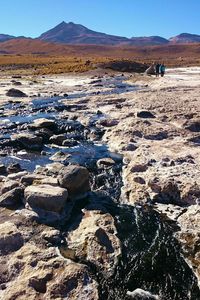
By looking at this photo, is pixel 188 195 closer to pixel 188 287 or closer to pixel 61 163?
pixel 188 287

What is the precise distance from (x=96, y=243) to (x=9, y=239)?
312 cm

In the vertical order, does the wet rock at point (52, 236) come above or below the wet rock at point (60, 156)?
above

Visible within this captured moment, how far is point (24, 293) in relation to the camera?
12.1 meters

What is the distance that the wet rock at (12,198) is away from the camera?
18.0 metres

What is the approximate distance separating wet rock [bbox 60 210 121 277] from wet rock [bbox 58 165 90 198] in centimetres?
226

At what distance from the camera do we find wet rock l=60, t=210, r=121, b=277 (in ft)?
47.2

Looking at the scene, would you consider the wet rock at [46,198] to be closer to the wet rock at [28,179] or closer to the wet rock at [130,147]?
the wet rock at [28,179]

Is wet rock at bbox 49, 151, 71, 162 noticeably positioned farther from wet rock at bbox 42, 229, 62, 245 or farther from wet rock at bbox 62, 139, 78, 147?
wet rock at bbox 42, 229, 62, 245

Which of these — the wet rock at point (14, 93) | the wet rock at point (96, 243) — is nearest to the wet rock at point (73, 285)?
the wet rock at point (96, 243)

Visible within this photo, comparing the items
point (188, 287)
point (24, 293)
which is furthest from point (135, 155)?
point (24, 293)

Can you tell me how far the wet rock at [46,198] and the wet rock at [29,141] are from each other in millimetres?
Result: 11274

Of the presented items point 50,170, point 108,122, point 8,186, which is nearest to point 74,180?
point 8,186

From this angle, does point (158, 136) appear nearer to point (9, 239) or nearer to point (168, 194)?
point (168, 194)

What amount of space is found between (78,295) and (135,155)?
13.3 meters
